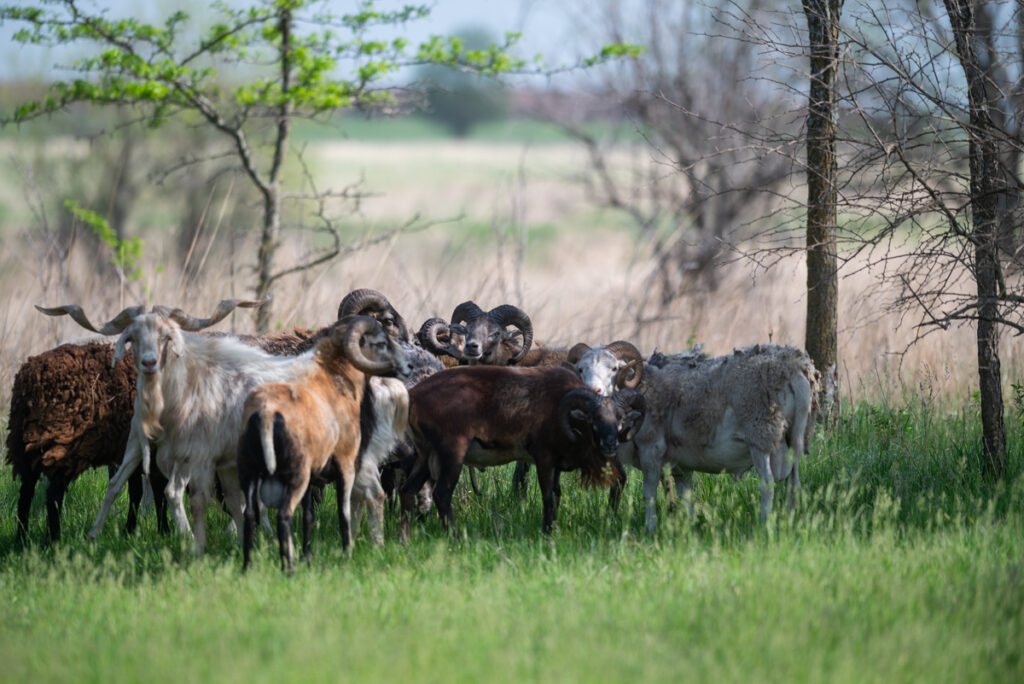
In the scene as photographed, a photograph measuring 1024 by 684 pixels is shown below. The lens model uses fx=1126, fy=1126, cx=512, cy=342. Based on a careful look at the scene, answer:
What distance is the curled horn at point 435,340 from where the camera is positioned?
33.7 ft

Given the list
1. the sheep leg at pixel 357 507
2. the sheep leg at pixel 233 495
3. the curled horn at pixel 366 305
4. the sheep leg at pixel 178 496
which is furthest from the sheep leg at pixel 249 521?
the curled horn at pixel 366 305

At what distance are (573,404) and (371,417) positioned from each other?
1.50 metres

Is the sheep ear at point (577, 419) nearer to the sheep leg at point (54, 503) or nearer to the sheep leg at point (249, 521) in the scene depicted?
the sheep leg at point (249, 521)

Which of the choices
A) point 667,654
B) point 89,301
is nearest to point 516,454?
point 667,654

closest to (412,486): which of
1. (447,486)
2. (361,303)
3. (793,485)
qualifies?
(447,486)

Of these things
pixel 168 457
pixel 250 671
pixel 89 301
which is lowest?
pixel 250 671

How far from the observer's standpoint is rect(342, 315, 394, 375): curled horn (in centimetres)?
798

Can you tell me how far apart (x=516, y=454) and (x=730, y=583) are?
2.42 meters

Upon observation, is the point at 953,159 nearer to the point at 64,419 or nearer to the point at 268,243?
the point at 64,419

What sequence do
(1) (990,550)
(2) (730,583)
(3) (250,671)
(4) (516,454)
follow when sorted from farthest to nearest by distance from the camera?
(4) (516,454) → (1) (990,550) → (2) (730,583) → (3) (250,671)

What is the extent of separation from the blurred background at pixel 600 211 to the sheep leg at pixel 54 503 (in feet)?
13.1

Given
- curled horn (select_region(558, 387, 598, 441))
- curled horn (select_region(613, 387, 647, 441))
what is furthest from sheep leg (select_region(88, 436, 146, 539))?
curled horn (select_region(613, 387, 647, 441))

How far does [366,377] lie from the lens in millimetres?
8422

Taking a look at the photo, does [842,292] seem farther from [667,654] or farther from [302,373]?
[667,654]
